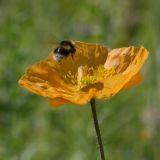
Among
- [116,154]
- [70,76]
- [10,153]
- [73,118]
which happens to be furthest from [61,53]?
[116,154]

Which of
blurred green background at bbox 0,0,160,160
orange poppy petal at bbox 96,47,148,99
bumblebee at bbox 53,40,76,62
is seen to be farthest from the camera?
blurred green background at bbox 0,0,160,160

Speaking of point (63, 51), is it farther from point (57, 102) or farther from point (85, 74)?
point (57, 102)

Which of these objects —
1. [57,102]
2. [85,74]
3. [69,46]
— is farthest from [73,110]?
[57,102]

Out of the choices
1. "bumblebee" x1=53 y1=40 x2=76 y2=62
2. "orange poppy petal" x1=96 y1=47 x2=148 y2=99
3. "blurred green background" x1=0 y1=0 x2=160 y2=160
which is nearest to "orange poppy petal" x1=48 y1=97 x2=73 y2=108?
"orange poppy petal" x1=96 y1=47 x2=148 y2=99

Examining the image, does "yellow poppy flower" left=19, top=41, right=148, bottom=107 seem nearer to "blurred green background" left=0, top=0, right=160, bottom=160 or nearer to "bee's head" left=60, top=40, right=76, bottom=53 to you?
"bee's head" left=60, top=40, right=76, bottom=53

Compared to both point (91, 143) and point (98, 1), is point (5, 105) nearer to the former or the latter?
point (91, 143)

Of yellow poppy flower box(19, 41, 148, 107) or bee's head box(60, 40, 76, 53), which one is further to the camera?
bee's head box(60, 40, 76, 53)
